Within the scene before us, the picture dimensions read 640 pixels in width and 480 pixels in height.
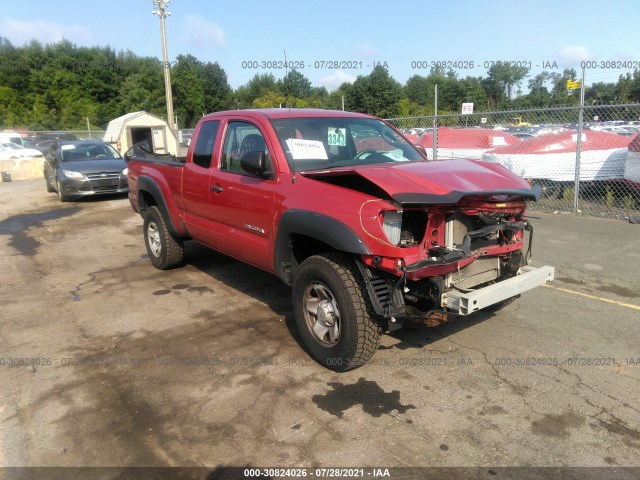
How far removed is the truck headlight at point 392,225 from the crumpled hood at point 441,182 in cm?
17

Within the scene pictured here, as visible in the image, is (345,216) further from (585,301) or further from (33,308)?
(33,308)

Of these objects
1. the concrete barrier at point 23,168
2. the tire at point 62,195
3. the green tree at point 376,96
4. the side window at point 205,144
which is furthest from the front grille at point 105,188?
the green tree at point 376,96

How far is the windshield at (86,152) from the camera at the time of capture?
14.5m

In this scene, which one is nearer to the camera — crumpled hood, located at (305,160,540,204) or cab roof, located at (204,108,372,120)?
crumpled hood, located at (305,160,540,204)

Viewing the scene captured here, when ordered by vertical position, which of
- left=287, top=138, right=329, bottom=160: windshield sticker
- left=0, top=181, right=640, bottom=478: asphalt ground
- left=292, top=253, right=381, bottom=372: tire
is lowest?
left=0, top=181, right=640, bottom=478: asphalt ground

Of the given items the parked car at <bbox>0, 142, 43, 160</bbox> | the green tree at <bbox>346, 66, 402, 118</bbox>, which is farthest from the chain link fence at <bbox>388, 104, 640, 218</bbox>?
the green tree at <bbox>346, 66, 402, 118</bbox>

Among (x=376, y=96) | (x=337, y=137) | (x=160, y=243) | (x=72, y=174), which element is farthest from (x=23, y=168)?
(x=376, y=96)

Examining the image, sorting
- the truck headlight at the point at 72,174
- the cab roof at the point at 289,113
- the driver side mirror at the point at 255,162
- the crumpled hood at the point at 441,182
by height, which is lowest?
the truck headlight at the point at 72,174

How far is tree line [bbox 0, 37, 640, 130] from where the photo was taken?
48406 mm

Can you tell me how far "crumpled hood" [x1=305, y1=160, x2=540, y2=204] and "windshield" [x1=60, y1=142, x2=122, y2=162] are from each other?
41.6 ft

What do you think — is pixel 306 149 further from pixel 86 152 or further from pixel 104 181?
pixel 86 152

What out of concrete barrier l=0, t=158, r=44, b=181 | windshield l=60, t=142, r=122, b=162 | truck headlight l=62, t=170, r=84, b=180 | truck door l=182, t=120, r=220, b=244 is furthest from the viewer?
concrete barrier l=0, t=158, r=44, b=181

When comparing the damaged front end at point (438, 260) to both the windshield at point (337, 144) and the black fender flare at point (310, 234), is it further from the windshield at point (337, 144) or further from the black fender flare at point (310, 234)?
the windshield at point (337, 144)

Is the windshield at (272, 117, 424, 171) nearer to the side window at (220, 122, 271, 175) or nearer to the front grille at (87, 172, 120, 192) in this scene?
the side window at (220, 122, 271, 175)
